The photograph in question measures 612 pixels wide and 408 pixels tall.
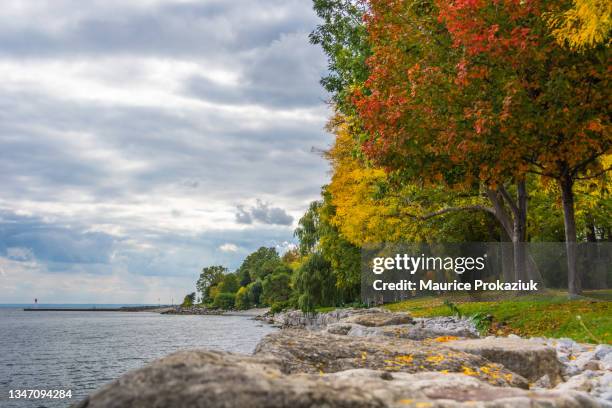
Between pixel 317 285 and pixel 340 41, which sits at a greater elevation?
pixel 340 41

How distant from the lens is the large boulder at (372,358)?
497cm

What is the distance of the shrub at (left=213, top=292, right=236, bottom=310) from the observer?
454 feet

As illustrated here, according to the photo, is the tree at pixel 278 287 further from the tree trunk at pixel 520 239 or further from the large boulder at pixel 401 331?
the large boulder at pixel 401 331

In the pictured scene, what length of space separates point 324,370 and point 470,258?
1323 inches

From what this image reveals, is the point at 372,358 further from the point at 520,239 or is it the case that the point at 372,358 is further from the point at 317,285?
the point at 317,285

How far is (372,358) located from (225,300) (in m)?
138

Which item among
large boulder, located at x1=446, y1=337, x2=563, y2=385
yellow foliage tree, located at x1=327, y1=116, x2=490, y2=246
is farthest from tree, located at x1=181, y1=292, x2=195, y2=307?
large boulder, located at x1=446, y1=337, x2=563, y2=385

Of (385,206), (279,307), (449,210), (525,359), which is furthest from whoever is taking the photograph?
(279,307)

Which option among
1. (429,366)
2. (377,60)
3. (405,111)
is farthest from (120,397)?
(377,60)

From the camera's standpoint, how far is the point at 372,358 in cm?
524

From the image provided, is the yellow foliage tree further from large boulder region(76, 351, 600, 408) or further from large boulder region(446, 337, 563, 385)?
large boulder region(76, 351, 600, 408)

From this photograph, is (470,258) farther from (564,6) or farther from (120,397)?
(120,397)

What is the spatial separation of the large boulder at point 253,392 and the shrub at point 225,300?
137 metres

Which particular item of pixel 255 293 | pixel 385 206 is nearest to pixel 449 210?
pixel 385 206
